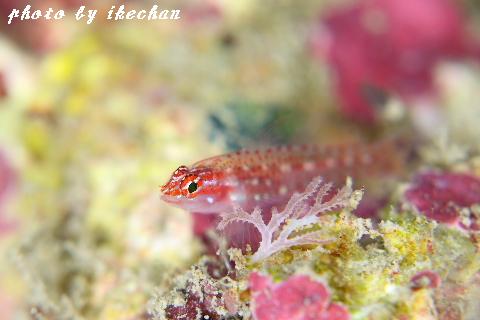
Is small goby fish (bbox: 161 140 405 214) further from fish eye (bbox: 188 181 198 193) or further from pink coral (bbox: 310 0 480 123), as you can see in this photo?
pink coral (bbox: 310 0 480 123)

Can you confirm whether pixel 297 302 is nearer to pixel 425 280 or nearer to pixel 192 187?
pixel 425 280

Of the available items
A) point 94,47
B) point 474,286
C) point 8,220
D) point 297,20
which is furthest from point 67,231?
point 297,20

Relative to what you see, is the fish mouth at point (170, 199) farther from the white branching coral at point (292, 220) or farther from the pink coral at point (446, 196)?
the pink coral at point (446, 196)

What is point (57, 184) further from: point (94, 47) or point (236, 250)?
point (236, 250)

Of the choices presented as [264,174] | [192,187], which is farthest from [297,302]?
[264,174]

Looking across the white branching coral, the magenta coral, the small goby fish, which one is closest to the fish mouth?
the small goby fish
